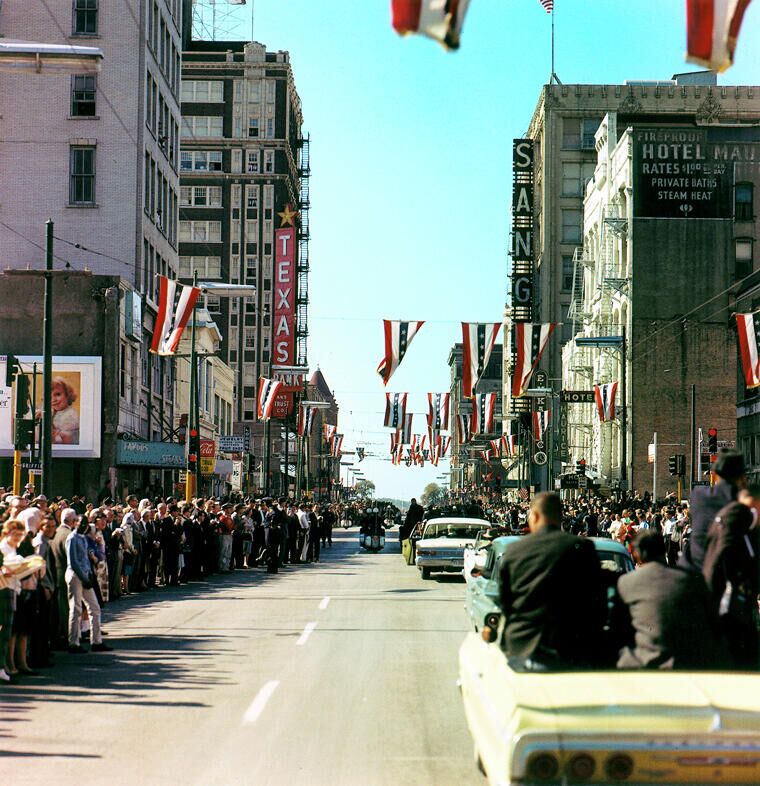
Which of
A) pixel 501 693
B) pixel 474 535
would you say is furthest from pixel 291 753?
pixel 474 535

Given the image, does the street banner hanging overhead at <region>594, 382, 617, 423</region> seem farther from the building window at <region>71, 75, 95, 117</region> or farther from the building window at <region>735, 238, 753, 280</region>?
the building window at <region>71, 75, 95, 117</region>

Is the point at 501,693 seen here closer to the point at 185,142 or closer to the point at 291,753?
the point at 291,753

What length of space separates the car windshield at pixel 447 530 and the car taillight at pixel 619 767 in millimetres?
25381

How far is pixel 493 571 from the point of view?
15.9m

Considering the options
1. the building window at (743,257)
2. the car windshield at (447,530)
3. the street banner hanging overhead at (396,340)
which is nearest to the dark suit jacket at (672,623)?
the car windshield at (447,530)

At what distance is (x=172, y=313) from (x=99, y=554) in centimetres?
2292

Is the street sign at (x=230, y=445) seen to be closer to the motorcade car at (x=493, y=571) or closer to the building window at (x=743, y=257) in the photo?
the building window at (x=743, y=257)

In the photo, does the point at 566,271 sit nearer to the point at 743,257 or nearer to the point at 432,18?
the point at 743,257

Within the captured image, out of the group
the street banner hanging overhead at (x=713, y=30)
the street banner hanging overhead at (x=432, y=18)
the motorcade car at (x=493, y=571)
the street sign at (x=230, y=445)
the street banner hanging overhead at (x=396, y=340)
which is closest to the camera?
the street banner hanging overhead at (x=432, y=18)

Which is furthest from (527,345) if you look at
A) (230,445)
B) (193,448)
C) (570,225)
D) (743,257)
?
(570,225)

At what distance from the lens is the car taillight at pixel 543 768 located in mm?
6246

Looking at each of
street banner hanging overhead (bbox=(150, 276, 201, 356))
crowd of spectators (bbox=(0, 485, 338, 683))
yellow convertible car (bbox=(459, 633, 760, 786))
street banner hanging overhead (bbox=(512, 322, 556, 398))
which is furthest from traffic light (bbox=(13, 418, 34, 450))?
yellow convertible car (bbox=(459, 633, 760, 786))

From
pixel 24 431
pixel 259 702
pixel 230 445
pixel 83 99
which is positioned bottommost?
pixel 259 702

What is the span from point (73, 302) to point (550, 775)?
150ft
